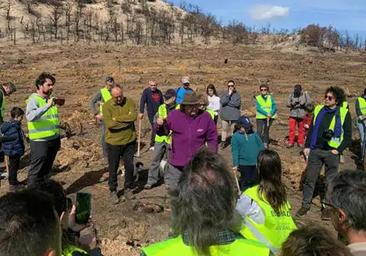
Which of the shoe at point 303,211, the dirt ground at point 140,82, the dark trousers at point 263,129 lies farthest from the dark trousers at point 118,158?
the dark trousers at point 263,129

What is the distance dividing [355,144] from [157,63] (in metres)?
19.5

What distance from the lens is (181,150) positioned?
6.21 m

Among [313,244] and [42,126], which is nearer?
[313,244]

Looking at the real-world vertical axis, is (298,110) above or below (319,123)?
below

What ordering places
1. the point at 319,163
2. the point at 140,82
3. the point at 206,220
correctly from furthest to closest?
the point at 140,82
the point at 319,163
the point at 206,220

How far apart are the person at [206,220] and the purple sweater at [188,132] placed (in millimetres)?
3688

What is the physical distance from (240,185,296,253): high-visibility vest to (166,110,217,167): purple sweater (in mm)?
2396

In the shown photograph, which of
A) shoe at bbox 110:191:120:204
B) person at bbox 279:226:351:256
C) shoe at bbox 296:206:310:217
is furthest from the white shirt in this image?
person at bbox 279:226:351:256

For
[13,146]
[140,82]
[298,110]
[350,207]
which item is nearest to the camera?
[350,207]

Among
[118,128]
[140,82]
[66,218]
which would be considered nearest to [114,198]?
[118,128]

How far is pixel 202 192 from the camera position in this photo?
235 cm

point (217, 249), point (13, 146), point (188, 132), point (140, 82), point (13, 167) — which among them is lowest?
point (13, 167)

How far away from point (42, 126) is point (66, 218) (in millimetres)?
4338

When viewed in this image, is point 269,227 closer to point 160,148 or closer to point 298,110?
point 160,148
